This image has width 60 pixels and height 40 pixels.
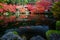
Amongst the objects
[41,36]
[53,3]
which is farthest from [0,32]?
[53,3]

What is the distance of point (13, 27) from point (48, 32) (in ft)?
3.58

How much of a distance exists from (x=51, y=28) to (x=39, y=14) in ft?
1.78

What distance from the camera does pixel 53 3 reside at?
622 cm

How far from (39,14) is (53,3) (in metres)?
0.52

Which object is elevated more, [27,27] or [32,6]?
[32,6]

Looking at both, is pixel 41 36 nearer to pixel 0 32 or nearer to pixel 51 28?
pixel 51 28

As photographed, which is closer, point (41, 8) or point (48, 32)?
point (48, 32)

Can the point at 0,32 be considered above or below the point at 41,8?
below

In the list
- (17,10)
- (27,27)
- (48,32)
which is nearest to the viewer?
(48,32)

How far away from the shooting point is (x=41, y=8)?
6.20m

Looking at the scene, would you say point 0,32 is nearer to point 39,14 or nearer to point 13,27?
point 13,27

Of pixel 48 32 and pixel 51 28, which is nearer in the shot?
pixel 48 32

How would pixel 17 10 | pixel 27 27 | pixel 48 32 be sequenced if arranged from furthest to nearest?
pixel 17 10, pixel 27 27, pixel 48 32

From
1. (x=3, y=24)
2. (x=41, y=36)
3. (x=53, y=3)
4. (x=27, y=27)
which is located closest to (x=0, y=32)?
(x=3, y=24)
